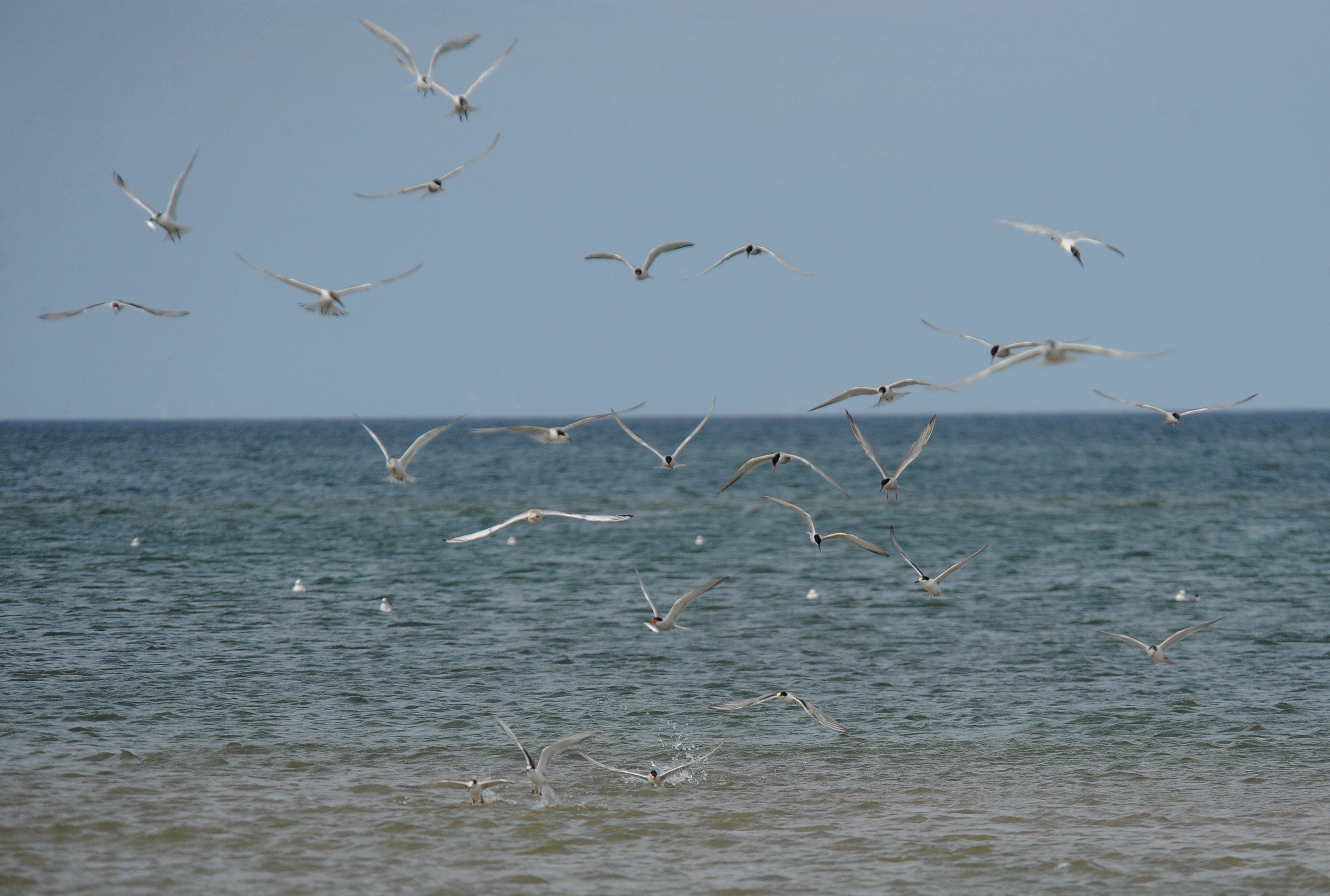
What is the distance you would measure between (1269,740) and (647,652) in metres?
9.78

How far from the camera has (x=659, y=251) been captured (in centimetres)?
1409

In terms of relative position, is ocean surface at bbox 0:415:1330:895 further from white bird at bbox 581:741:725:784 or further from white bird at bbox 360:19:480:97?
white bird at bbox 360:19:480:97

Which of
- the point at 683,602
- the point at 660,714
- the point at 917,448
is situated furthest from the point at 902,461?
the point at 660,714

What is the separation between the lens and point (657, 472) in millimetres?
78500

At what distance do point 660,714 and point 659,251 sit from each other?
21.4 ft

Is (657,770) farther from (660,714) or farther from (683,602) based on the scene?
(683,602)

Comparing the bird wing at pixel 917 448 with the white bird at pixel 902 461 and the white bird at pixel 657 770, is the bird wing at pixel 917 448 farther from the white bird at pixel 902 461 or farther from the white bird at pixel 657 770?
the white bird at pixel 657 770

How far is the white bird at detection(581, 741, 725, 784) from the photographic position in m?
11.8

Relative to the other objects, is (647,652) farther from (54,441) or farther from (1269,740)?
(54,441)

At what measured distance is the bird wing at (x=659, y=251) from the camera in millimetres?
13906

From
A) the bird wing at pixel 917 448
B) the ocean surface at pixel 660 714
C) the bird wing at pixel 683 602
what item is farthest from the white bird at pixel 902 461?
the ocean surface at pixel 660 714

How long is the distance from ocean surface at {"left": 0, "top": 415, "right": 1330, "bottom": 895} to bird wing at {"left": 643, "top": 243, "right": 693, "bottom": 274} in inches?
238

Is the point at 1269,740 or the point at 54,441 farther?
the point at 54,441

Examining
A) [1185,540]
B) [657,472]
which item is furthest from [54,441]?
[1185,540]
